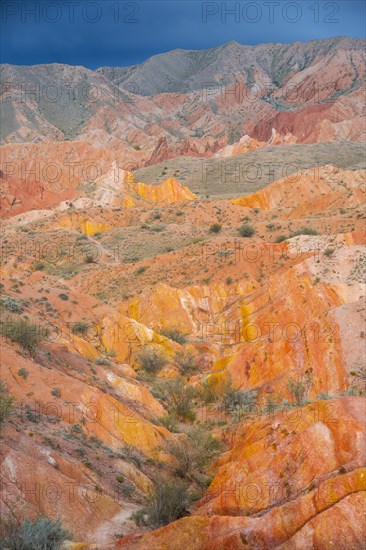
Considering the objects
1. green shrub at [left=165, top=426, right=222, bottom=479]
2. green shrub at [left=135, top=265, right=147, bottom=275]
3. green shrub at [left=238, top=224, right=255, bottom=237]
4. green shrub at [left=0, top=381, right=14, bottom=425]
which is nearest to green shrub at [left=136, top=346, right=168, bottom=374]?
green shrub at [left=165, top=426, right=222, bottom=479]

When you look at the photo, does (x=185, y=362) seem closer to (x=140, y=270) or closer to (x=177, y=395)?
(x=177, y=395)

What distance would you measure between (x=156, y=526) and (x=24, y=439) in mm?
3072

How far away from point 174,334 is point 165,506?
18440 mm

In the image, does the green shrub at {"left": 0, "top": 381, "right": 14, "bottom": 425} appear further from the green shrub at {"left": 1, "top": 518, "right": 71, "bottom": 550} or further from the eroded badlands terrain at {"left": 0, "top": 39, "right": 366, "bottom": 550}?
the green shrub at {"left": 1, "top": 518, "right": 71, "bottom": 550}

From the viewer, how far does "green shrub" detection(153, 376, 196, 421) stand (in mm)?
18658

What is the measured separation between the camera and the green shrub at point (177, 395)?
1866 cm

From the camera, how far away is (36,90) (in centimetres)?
19362

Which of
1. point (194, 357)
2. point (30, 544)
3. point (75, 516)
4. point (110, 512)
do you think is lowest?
point (194, 357)

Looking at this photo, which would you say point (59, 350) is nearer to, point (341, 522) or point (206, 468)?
point (206, 468)

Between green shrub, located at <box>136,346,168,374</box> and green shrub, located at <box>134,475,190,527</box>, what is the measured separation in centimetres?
1307

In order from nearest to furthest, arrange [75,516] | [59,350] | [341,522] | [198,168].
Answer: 1. [341,522]
2. [75,516]
3. [59,350]
4. [198,168]

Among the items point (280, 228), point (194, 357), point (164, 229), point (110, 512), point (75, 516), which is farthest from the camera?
point (164, 229)

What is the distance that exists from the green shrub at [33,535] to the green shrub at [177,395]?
11.0 meters

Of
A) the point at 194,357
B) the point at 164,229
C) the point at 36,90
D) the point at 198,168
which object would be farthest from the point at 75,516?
the point at 36,90
